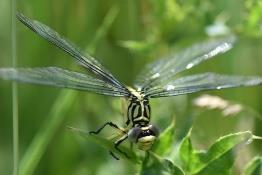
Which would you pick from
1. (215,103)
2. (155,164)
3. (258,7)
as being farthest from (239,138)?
(258,7)

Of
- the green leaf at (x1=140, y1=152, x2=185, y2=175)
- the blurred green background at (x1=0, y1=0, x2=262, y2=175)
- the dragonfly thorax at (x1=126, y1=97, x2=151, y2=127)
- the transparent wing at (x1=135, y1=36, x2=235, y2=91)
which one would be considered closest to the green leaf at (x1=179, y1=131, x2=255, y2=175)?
the green leaf at (x1=140, y1=152, x2=185, y2=175)

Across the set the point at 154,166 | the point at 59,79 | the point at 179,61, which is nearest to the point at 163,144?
the point at 154,166

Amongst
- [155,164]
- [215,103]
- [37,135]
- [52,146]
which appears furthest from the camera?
[52,146]

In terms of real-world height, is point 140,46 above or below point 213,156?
above

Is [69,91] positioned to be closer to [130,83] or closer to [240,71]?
[130,83]

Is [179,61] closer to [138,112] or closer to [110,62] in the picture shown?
[138,112]

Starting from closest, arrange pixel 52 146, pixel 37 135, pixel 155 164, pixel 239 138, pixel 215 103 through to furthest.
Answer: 1. pixel 239 138
2. pixel 155 164
3. pixel 215 103
4. pixel 37 135
5. pixel 52 146

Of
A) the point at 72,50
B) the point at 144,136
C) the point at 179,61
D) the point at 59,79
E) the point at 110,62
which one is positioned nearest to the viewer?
the point at 59,79
